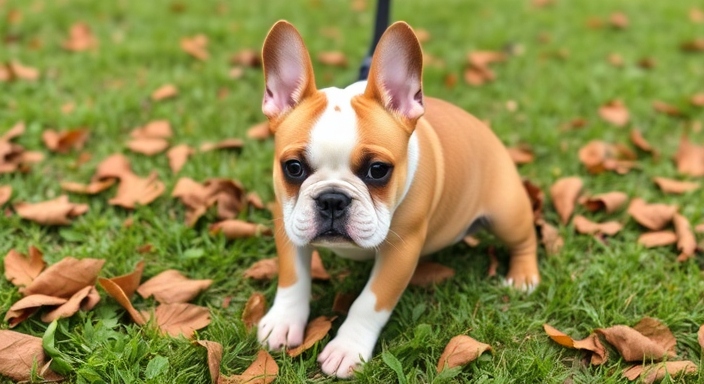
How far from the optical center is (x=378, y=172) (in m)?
2.19

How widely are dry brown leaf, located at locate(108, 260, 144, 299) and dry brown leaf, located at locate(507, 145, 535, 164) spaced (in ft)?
6.90

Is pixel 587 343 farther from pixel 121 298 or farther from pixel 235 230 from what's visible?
pixel 121 298

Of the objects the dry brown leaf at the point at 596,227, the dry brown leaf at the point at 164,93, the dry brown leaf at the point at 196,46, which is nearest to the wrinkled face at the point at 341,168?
the dry brown leaf at the point at 596,227

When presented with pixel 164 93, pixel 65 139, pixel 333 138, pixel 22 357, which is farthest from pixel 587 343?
pixel 164 93

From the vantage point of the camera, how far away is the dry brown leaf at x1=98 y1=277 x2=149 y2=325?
2.48 meters

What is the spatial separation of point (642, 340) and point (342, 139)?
4.34 feet

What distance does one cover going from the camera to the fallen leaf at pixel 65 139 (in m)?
3.70

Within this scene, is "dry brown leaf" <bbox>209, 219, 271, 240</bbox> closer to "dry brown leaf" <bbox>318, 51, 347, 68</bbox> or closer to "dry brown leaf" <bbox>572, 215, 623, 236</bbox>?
"dry brown leaf" <bbox>572, 215, 623, 236</bbox>

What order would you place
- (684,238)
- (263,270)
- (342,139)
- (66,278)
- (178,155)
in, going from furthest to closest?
(178,155)
(684,238)
(263,270)
(66,278)
(342,139)

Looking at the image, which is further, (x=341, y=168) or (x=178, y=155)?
(x=178, y=155)

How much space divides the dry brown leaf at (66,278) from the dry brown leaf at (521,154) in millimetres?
2261

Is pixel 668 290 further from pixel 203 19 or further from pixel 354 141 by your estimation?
pixel 203 19

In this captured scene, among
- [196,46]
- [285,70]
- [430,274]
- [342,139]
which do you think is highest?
[285,70]

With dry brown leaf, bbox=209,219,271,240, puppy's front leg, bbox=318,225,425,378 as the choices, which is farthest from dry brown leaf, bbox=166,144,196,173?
puppy's front leg, bbox=318,225,425,378
